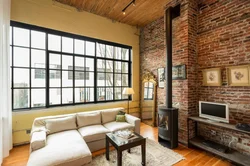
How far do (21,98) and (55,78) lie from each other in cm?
95

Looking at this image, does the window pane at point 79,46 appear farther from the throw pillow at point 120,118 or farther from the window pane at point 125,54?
the throw pillow at point 120,118

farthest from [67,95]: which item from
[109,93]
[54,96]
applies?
[109,93]

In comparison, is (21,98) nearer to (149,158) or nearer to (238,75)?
(149,158)

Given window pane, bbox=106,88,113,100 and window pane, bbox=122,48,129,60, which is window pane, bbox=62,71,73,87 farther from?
window pane, bbox=122,48,129,60

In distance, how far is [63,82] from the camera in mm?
3736

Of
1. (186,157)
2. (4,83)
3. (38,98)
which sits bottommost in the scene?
(186,157)

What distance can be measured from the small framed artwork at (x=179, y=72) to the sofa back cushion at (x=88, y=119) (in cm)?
239

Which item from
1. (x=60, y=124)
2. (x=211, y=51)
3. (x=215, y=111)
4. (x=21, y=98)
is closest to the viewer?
(x=215, y=111)

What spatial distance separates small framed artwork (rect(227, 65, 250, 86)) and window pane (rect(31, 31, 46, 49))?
15.7ft

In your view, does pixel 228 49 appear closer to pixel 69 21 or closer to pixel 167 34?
pixel 167 34

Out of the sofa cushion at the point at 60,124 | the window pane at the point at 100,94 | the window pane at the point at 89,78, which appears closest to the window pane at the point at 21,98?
the sofa cushion at the point at 60,124

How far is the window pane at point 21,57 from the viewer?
312 cm

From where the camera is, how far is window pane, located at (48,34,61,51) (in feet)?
11.6

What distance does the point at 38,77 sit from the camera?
11.1ft
